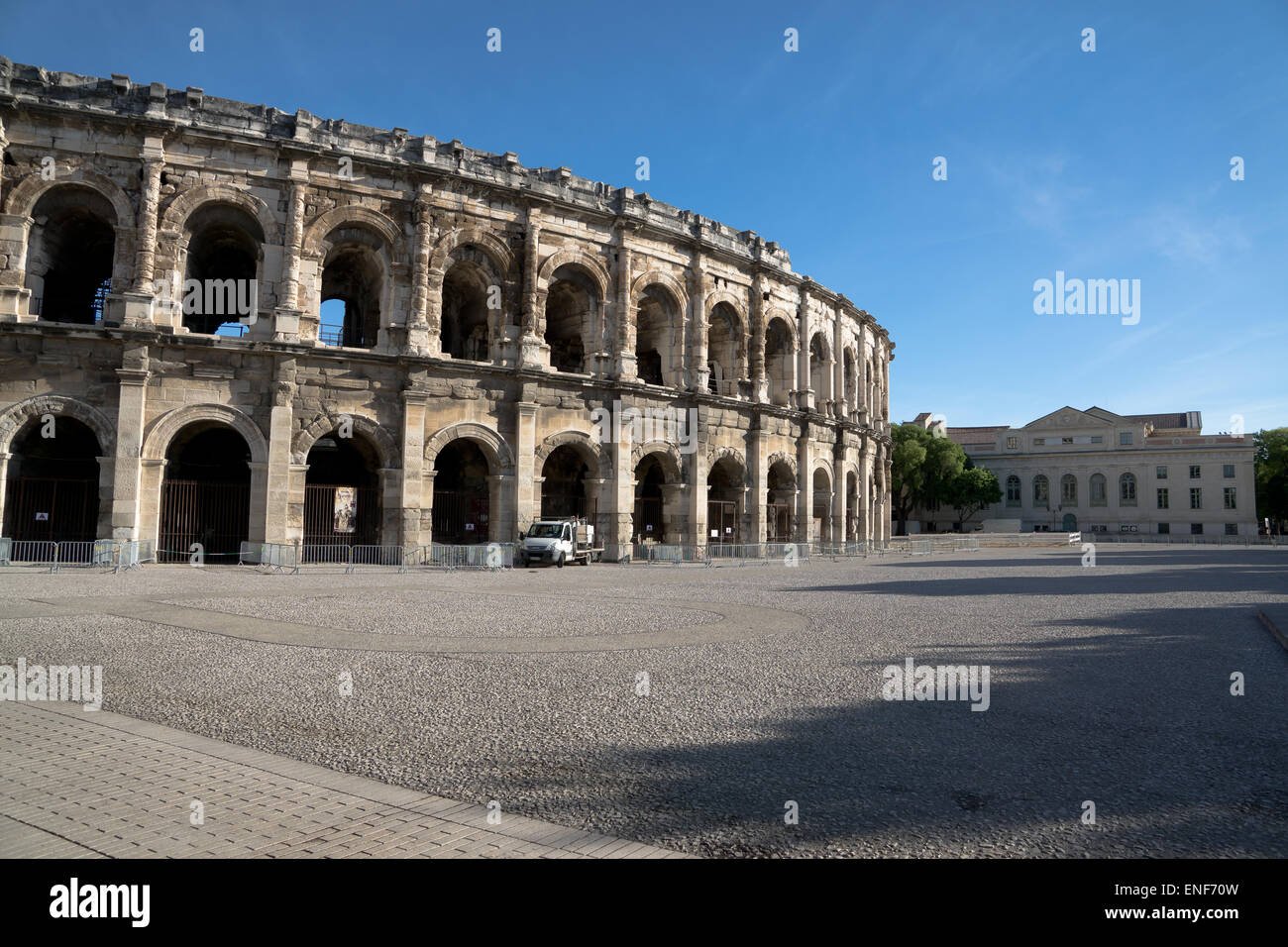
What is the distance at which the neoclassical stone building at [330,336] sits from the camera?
21250 mm

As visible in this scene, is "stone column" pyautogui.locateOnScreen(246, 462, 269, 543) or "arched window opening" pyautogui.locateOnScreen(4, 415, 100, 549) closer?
"arched window opening" pyautogui.locateOnScreen(4, 415, 100, 549)

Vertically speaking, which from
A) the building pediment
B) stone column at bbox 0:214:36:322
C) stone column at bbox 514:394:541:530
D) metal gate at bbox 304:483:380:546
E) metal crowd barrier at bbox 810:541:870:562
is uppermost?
the building pediment

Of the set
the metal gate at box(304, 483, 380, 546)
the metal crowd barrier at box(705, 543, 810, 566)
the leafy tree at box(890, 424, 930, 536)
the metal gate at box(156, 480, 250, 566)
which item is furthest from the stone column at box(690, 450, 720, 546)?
the leafy tree at box(890, 424, 930, 536)

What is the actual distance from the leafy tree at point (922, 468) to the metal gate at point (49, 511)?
58672 mm

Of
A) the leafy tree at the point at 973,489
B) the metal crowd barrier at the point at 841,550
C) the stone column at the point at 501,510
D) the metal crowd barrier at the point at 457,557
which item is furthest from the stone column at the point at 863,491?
the leafy tree at the point at 973,489

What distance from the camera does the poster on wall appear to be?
2352cm

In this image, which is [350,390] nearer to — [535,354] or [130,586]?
[535,354]

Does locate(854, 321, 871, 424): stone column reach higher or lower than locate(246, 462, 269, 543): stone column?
higher

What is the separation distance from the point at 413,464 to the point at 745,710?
1919cm

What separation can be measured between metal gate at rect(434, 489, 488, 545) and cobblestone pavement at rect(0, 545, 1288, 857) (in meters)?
12.5

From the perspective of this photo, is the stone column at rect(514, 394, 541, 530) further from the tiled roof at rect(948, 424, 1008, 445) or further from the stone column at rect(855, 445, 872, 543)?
the tiled roof at rect(948, 424, 1008, 445)

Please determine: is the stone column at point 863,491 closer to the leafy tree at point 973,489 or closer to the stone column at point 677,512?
the stone column at point 677,512
